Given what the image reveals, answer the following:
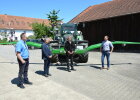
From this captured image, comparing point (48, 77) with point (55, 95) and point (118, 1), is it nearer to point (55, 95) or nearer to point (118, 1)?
point (55, 95)

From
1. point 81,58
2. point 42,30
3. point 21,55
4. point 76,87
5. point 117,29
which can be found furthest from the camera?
point 42,30

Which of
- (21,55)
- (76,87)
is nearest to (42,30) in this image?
(21,55)

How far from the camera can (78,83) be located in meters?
6.93

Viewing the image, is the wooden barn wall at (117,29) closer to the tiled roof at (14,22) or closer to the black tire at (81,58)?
the black tire at (81,58)

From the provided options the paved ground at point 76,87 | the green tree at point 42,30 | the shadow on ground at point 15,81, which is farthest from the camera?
the green tree at point 42,30

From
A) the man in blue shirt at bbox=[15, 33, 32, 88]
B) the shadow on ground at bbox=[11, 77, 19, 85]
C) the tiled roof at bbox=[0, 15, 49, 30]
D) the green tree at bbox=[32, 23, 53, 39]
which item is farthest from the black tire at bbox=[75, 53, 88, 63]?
the tiled roof at bbox=[0, 15, 49, 30]

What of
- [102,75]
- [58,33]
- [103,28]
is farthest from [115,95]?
[103,28]

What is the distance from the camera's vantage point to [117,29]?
74.2ft

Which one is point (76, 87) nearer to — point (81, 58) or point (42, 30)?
point (81, 58)

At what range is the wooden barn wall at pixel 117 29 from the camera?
20750mm

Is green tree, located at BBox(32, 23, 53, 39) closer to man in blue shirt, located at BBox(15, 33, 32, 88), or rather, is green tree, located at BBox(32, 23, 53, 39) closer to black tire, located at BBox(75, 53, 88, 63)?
black tire, located at BBox(75, 53, 88, 63)

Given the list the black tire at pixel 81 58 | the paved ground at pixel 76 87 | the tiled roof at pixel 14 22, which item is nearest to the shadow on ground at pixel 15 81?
the paved ground at pixel 76 87

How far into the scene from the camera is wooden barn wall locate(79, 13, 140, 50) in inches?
817

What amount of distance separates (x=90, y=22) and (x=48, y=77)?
19.2 metres
